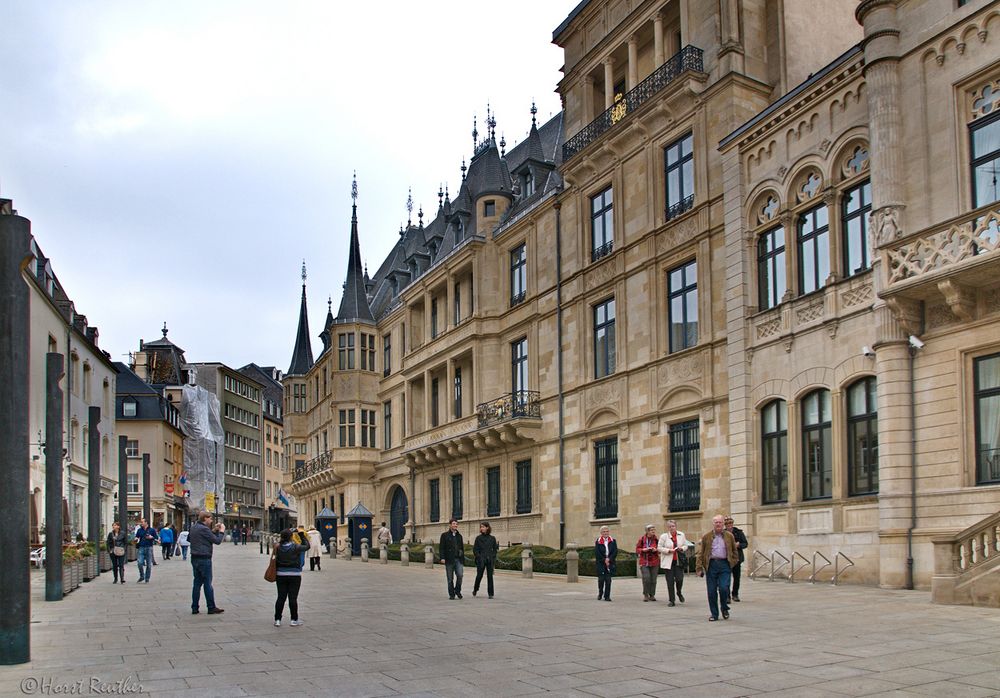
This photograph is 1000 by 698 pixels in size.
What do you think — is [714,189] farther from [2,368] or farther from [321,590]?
[2,368]

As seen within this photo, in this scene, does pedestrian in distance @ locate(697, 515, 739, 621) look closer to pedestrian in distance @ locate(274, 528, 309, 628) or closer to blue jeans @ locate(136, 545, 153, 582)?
pedestrian in distance @ locate(274, 528, 309, 628)

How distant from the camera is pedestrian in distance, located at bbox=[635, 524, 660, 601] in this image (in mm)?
17766

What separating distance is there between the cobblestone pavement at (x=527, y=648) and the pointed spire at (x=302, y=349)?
52.7 m

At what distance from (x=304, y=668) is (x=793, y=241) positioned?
54.0 ft

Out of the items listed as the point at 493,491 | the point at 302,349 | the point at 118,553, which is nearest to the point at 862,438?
the point at 118,553

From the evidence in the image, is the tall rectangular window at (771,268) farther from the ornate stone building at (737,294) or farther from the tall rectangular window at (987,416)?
the tall rectangular window at (987,416)

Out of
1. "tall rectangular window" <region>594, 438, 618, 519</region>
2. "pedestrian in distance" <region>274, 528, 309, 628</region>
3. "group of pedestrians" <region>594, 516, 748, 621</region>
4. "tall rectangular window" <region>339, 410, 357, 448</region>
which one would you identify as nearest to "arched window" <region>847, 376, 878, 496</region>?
"group of pedestrians" <region>594, 516, 748, 621</region>

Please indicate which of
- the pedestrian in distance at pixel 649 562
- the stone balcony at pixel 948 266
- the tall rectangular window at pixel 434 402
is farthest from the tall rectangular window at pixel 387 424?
the stone balcony at pixel 948 266

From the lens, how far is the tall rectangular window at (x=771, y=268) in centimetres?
2302

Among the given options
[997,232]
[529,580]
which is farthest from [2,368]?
[529,580]

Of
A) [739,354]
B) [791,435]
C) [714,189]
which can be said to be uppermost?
[714,189]

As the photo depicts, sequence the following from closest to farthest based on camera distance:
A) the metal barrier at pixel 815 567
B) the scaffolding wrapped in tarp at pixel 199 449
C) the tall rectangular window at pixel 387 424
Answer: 1. the metal barrier at pixel 815 567
2. the tall rectangular window at pixel 387 424
3. the scaffolding wrapped in tarp at pixel 199 449

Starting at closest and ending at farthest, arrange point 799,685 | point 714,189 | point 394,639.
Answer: point 799,685, point 394,639, point 714,189

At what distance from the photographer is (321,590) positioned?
72.9 ft
